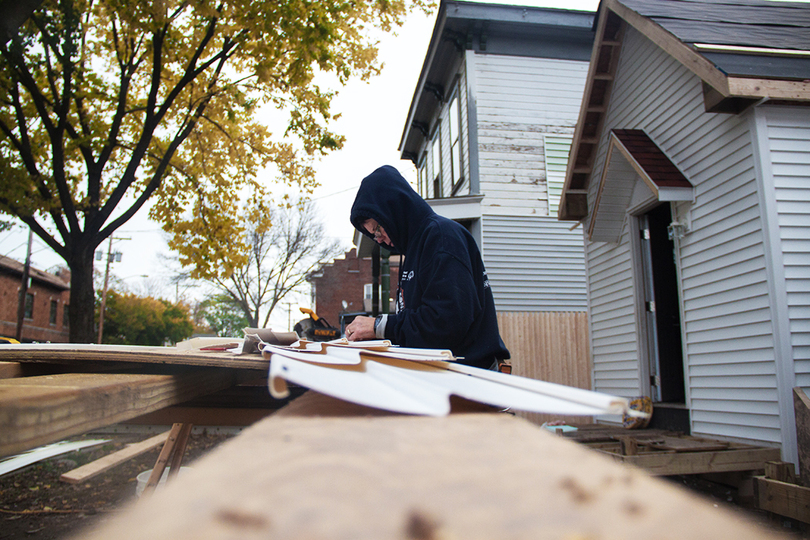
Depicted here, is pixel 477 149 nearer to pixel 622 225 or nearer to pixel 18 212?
pixel 622 225

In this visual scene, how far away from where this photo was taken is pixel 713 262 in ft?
17.9

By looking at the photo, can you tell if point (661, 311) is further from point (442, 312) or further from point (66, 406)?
point (66, 406)

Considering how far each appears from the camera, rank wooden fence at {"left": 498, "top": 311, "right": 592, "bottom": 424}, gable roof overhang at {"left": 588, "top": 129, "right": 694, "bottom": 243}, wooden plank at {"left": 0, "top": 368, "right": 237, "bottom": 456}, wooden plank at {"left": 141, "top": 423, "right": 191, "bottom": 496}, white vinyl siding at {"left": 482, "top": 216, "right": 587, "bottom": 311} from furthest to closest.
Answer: white vinyl siding at {"left": 482, "top": 216, "right": 587, "bottom": 311}
wooden fence at {"left": 498, "top": 311, "right": 592, "bottom": 424}
gable roof overhang at {"left": 588, "top": 129, "right": 694, "bottom": 243}
wooden plank at {"left": 141, "top": 423, "right": 191, "bottom": 496}
wooden plank at {"left": 0, "top": 368, "right": 237, "bottom": 456}

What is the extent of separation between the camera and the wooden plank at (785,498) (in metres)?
3.31

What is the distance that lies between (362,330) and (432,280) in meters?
0.36

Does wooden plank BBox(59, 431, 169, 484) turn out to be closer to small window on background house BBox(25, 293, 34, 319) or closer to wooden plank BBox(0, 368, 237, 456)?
wooden plank BBox(0, 368, 237, 456)

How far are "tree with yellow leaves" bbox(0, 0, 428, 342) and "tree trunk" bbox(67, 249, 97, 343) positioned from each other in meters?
0.02

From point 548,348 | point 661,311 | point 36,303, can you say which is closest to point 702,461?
point 661,311

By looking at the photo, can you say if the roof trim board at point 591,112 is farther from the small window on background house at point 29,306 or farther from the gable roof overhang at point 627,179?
the small window on background house at point 29,306

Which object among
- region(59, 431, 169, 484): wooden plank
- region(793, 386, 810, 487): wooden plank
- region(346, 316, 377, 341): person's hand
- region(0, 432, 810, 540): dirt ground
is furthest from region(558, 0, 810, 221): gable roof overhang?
region(59, 431, 169, 484): wooden plank

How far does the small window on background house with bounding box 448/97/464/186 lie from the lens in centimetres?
1234

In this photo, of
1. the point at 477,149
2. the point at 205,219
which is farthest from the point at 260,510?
the point at 477,149

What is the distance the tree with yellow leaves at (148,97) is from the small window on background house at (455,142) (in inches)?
153

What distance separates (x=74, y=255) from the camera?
7574 mm
